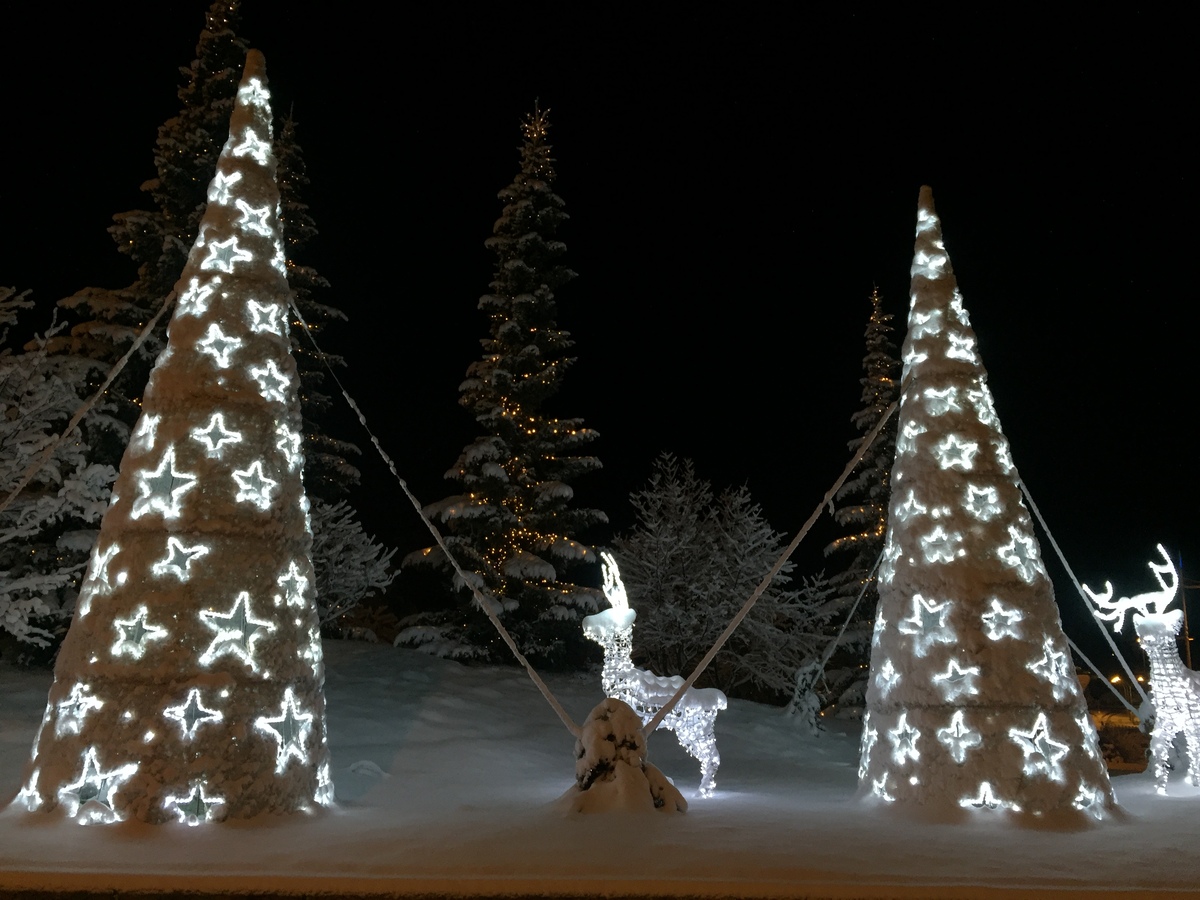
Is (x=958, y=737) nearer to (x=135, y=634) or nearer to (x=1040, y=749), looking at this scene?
(x=1040, y=749)

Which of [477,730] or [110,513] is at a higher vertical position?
[110,513]

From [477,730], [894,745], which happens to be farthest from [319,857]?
[477,730]

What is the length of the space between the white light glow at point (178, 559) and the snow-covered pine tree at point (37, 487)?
15.7 ft

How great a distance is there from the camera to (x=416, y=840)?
18.7 ft

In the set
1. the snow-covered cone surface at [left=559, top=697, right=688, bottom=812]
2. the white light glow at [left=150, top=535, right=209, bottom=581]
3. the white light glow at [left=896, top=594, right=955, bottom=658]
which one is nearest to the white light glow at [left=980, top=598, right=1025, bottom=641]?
the white light glow at [left=896, top=594, right=955, bottom=658]

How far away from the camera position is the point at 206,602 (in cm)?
647

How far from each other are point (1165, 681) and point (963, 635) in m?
3.54

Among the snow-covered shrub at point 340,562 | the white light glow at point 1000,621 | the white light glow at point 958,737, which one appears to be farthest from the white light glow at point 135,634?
the snow-covered shrub at point 340,562

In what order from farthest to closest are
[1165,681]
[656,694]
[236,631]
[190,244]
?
[190,244] < [1165,681] < [656,694] < [236,631]

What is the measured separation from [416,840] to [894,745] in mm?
4242

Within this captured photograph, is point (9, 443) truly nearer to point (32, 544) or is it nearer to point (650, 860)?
point (32, 544)

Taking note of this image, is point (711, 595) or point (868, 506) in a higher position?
point (868, 506)

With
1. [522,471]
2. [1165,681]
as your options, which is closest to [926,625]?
[1165,681]

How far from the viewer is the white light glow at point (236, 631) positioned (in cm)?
642
